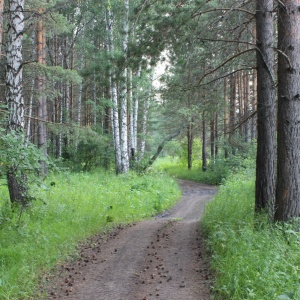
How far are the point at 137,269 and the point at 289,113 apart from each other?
422 centimetres

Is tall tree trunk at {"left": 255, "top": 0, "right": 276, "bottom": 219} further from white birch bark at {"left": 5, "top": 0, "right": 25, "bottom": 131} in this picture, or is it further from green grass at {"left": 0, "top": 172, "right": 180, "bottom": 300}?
white birch bark at {"left": 5, "top": 0, "right": 25, "bottom": 131}

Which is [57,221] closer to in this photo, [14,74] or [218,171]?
[14,74]

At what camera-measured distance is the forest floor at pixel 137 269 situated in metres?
5.17

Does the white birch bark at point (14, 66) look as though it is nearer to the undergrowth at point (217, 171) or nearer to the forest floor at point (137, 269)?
the forest floor at point (137, 269)

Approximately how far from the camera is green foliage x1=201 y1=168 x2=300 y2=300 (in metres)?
4.30

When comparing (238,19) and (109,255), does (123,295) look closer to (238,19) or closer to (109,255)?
(109,255)

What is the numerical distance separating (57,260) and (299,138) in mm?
5341

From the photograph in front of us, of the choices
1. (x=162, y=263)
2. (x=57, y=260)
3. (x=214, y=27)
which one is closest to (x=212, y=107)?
(x=214, y=27)

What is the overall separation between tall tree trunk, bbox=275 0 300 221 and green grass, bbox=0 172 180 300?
4.63 m

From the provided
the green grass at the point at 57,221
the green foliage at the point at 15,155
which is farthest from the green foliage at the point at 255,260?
the green foliage at the point at 15,155

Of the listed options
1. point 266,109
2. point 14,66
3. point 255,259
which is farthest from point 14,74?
point 255,259

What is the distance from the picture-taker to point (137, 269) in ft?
20.3

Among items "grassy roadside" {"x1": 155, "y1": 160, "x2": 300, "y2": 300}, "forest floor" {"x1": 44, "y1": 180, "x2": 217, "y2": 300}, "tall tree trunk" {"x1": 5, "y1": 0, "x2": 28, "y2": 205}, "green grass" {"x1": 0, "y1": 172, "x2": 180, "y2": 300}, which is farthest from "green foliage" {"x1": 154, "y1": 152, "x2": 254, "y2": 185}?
"tall tree trunk" {"x1": 5, "y1": 0, "x2": 28, "y2": 205}

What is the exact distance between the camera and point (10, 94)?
834 centimetres
